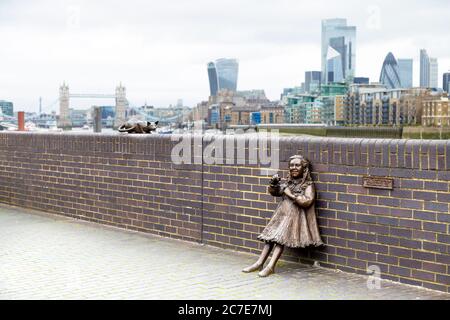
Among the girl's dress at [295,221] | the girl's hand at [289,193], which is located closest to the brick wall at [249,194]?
the girl's dress at [295,221]

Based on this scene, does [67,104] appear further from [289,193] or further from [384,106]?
[289,193]

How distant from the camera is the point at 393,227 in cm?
720

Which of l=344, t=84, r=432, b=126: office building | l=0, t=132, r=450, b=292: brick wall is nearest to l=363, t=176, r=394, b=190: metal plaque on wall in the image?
l=0, t=132, r=450, b=292: brick wall

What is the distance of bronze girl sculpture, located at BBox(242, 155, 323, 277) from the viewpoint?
24.9 ft

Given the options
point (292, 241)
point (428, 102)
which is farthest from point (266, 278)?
point (428, 102)

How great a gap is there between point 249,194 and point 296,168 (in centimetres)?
Answer: 112

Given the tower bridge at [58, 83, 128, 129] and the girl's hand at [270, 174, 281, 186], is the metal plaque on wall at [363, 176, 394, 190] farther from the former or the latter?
the tower bridge at [58, 83, 128, 129]

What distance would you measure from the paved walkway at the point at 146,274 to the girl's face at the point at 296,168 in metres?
0.99

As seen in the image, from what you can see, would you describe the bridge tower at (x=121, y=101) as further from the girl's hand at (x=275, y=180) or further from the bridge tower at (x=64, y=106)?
the girl's hand at (x=275, y=180)

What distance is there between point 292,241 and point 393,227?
102 cm

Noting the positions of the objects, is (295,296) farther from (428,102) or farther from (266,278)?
(428,102)

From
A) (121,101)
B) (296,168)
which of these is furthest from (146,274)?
(121,101)

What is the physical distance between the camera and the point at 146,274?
7.62 meters

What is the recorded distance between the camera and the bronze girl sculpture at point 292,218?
299 inches
